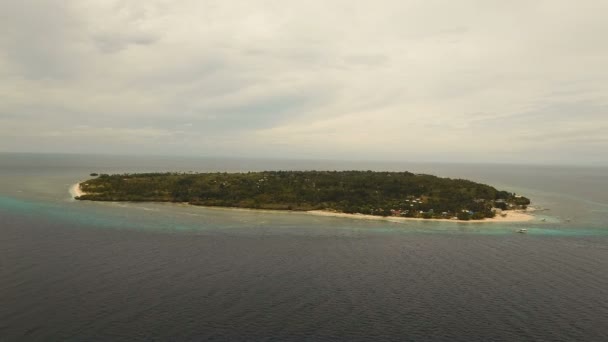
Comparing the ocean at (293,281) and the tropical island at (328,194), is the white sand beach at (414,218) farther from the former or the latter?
the ocean at (293,281)

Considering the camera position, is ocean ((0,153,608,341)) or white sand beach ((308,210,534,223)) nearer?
ocean ((0,153,608,341))

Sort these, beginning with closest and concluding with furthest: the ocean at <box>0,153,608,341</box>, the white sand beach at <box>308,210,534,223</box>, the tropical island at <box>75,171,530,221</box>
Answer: the ocean at <box>0,153,608,341</box> → the white sand beach at <box>308,210,534,223</box> → the tropical island at <box>75,171,530,221</box>

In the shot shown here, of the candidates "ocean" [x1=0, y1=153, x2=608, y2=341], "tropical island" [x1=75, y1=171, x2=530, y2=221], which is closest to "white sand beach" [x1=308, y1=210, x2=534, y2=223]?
"tropical island" [x1=75, y1=171, x2=530, y2=221]

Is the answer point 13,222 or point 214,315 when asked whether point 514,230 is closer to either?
point 214,315

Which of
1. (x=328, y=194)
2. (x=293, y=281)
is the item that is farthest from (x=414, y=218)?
(x=293, y=281)

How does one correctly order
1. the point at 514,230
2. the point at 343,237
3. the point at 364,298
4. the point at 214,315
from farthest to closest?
1. the point at 514,230
2. the point at 343,237
3. the point at 364,298
4. the point at 214,315

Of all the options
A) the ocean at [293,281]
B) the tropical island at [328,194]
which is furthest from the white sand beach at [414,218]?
the ocean at [293,281]

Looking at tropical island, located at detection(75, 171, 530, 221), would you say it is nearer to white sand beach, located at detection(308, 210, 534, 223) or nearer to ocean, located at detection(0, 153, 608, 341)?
white sand beach, located at detection(308, 210, 534, 223)

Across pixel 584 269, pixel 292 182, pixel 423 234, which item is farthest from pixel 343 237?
pixel 292 182
